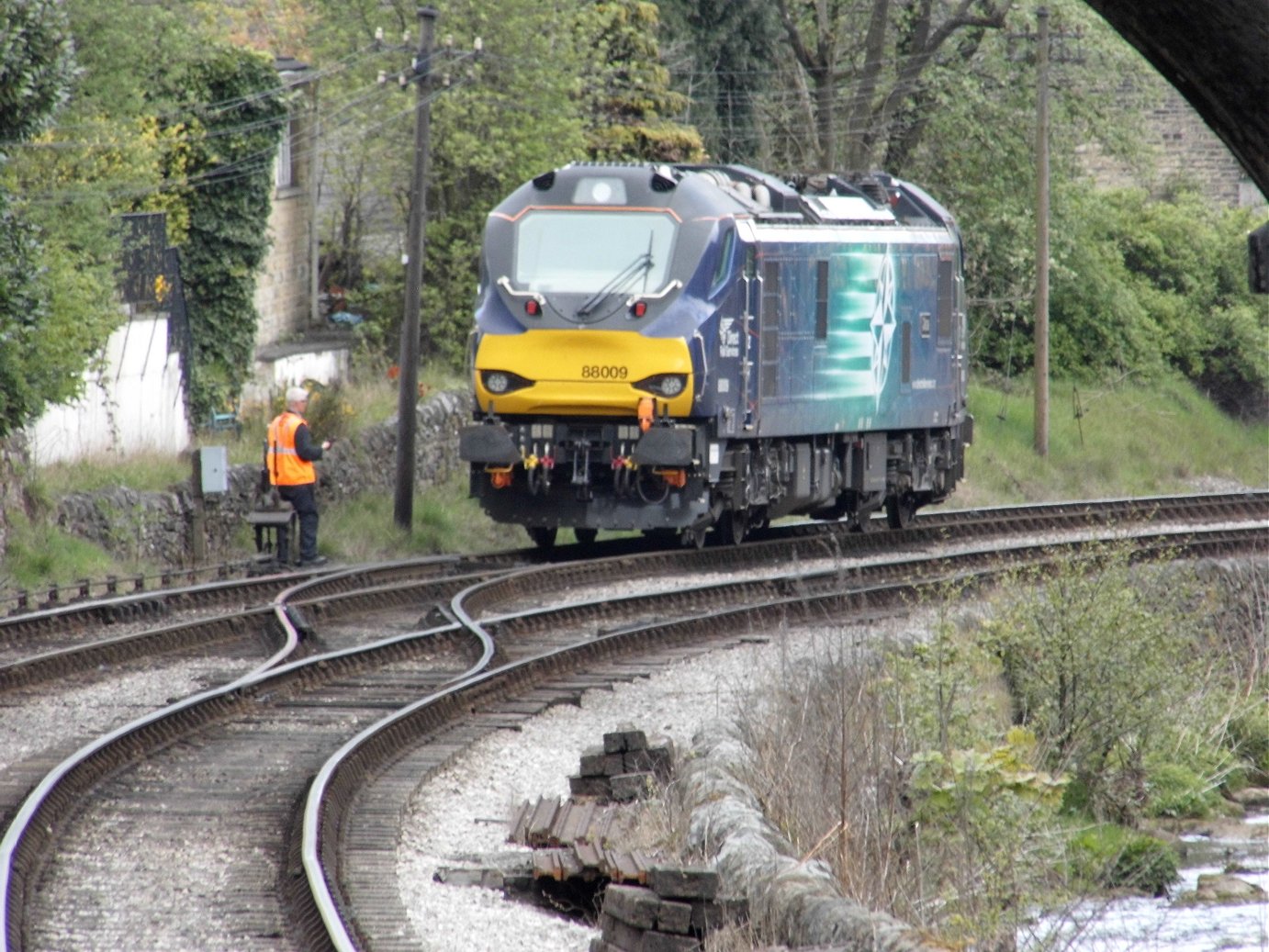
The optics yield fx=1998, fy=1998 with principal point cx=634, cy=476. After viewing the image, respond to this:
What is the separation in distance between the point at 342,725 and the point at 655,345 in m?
6.97

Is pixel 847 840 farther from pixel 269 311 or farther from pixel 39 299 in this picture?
pixel 269 311

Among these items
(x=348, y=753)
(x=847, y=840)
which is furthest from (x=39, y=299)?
(x=847, y=840)

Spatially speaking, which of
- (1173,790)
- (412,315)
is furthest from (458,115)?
(1173,790)

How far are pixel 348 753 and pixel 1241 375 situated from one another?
32441mm

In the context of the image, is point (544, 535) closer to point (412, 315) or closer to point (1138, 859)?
point (412, 315)

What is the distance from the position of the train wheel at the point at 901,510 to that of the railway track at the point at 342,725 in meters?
1.36

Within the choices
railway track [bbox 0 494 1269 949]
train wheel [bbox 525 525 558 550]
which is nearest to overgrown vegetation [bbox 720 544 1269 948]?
railway track [bbox 0 494 1269 949]

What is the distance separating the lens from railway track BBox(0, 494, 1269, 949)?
7.46 metres

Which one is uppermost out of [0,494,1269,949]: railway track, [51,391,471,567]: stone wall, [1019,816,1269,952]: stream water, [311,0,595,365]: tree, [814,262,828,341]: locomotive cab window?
[311,0,595,365]: tree

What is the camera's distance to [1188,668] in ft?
42.4

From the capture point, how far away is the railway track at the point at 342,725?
24.5 feet

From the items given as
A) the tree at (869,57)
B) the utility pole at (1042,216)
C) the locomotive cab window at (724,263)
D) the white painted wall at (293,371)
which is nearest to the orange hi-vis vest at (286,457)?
the locomotive cab window at (724,263)

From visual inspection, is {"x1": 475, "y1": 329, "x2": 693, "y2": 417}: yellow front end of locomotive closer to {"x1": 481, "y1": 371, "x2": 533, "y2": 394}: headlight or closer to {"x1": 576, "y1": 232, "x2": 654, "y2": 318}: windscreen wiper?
{"x1": 481, "y1": 371, "x2": 533, "y2": 394}: headlight

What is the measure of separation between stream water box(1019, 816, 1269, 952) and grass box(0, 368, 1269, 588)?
32.9 feet
